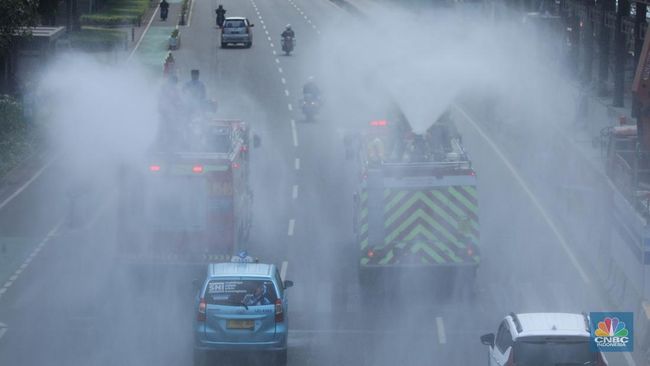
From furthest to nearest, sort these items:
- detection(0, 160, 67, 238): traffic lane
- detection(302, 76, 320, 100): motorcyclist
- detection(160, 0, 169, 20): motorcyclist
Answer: detection(160, 0, 169, 20): motorcyclist < detection(302, 76, 320, 100): motorcyclist < detection(0, 160, 67, 238): traffic lane

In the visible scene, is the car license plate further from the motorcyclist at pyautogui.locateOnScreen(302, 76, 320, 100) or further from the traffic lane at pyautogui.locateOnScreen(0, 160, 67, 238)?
the motorcyclist at pyautogui.locateOnScreen(302, 76, 320, 100)

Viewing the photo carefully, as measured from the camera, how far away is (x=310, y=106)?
59.4 m

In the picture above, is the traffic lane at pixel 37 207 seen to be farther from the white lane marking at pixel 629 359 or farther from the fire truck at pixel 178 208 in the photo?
the white lane marking at pixel 629 359

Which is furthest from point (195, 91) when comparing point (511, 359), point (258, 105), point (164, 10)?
point (164, 10)

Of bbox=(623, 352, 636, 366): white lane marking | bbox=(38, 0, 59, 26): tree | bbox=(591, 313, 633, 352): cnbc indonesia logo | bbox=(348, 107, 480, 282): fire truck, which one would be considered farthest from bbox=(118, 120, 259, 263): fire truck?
bbox=(38, 0, 59, 26): tree

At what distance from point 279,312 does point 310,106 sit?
34536mm

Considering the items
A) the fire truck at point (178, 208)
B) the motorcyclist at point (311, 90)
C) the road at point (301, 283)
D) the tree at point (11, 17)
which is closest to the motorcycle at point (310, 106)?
the motorcyclist at point (311, 90)

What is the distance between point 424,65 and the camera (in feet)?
201

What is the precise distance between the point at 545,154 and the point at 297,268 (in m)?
17.4

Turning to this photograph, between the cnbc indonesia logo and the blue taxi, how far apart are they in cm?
558

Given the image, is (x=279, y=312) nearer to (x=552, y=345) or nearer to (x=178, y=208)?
(x=178, y=208)

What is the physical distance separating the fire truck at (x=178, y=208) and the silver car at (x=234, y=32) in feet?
179

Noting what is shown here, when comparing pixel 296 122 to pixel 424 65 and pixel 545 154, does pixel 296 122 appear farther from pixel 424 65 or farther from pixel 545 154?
pixel 545 154

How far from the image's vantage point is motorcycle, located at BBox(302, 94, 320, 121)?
5944cm
